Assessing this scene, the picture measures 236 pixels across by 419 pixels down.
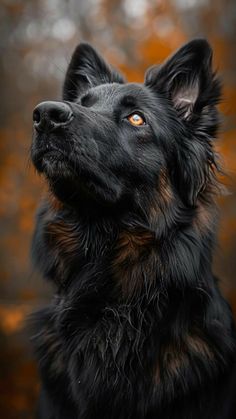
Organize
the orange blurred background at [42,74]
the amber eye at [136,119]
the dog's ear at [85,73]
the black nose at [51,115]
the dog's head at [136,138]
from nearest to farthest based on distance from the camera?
the black nose at [51,115], the dog's head at [136,138], the amber eye at [136,119], the dog's ear at [85,73], the orange blurred background at [42,74]

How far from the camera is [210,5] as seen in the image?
7.17 meters

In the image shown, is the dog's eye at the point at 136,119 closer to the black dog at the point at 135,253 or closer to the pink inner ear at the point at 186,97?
the black dog at the point at 135,253

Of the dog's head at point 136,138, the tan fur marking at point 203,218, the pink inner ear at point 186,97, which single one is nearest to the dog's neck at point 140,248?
the tan fur marking at point 203,218

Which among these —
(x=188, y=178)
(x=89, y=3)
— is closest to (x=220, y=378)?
(x=188, y=178)

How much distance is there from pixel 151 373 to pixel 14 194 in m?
5.43

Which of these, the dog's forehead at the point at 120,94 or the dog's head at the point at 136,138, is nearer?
the dog's head at the point at 136,138

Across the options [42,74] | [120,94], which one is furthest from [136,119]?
[42,74]

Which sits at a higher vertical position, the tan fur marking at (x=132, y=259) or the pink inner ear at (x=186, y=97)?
the pink inner ear at (x=186, y=97)

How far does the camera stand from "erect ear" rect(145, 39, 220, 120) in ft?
12.5

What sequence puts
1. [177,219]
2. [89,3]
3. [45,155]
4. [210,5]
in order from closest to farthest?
[45,155], [177,219], [210,5], [89,3]

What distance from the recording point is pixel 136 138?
3705 millimetres

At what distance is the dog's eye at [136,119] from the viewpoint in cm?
376

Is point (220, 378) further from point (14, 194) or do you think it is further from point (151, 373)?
point (14, 194)

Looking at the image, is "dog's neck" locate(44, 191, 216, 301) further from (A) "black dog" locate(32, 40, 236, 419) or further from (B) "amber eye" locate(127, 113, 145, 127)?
(B) "amber eye" locate(127, 113, 145, 127)
